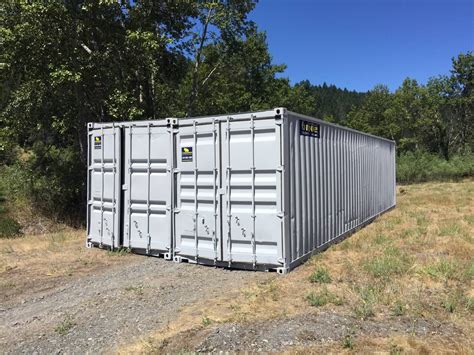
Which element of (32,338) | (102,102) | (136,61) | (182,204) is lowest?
(32,338)

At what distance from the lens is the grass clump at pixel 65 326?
17.6 ft

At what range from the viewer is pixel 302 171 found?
8.32 m

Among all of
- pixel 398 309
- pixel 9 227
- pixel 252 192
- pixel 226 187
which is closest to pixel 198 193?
pixel 226 187

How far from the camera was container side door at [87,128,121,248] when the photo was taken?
948cm

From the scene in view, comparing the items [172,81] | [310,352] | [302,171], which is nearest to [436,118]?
[172,81]

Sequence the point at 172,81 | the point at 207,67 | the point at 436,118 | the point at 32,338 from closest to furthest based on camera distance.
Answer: the point at 32,338 → the point at 172,81 → the point at 207,67 → the point at 436,118

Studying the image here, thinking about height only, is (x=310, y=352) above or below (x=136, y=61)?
below

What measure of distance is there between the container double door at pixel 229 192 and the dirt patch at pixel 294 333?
2467 millimetres

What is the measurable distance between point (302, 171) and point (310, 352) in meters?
4.30

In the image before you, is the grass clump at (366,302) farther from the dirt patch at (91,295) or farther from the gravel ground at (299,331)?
the dirt patch at (91,295)

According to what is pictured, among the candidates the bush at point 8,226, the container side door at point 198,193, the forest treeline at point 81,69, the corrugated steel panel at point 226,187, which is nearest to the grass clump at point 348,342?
the corrugated steel panel at point 226,187

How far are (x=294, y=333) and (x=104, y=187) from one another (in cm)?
617

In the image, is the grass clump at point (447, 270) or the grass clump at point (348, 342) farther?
the grass clump at point (447, 270)

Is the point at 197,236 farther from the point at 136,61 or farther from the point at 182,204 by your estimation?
the point at 136,61
